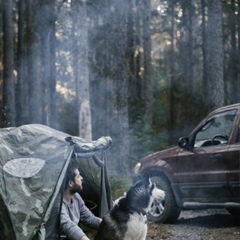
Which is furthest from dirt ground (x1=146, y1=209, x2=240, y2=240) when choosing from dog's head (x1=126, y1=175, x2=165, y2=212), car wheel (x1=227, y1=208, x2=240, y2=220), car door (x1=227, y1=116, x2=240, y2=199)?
dog's head (x1=126, y1=175, x2=165, y2=212)

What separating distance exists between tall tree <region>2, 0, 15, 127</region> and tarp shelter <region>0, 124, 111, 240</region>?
12.9 meters

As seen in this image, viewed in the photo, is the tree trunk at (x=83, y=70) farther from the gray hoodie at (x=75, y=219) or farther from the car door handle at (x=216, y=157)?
the gray hoodie at (x=75, y=219)

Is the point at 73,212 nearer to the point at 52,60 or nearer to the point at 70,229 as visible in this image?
the point at 70,229

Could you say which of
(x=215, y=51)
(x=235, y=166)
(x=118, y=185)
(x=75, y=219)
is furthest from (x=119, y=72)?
(x=75, y=219)

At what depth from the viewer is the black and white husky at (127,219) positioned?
19.8ft

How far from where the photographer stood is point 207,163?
9.36 metres

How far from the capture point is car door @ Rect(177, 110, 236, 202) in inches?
360

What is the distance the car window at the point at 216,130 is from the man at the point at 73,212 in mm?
3602

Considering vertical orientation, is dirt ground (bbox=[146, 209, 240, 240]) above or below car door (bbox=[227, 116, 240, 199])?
below

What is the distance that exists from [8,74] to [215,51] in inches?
316

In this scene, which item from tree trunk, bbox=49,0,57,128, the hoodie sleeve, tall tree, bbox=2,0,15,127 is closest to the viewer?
the hoodie sleeve

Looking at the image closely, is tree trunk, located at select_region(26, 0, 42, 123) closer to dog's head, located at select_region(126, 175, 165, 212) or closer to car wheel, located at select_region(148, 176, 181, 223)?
car wheel, located at select_region(148, 176, 181, 223)

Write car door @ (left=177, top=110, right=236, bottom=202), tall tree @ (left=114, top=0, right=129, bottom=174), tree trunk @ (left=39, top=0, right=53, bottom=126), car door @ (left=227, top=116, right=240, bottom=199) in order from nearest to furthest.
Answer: car door @ (left=227, top=116, right=240, bottom=199) < car door @ (left=177, top=110, right=236, bottom=202) < tall tree @ (left=114, top=0, right=129, bottom=174) < tree trunk @ (left=39, top=0, right=53, bottom=126)

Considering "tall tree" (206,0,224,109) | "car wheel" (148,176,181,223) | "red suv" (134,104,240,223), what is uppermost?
"tall tree" (206,0,224,109)
